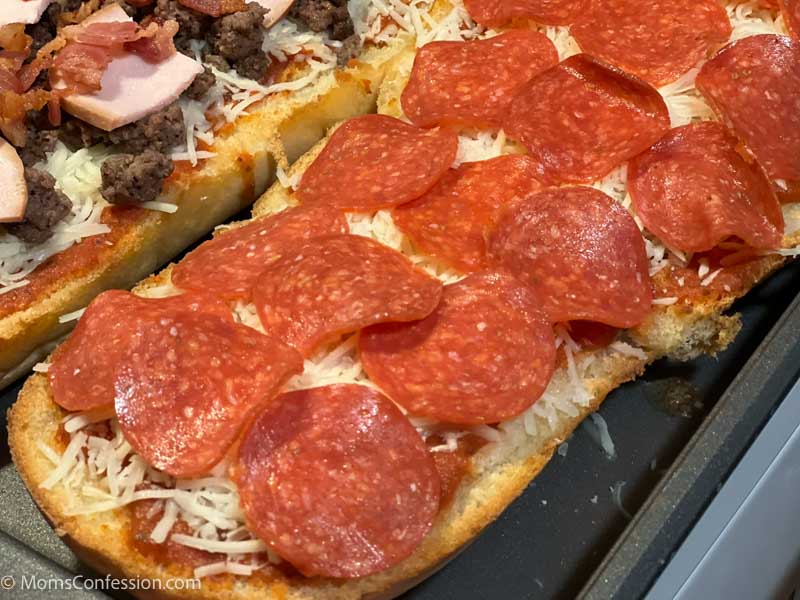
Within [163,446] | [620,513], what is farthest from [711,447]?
[163,446]

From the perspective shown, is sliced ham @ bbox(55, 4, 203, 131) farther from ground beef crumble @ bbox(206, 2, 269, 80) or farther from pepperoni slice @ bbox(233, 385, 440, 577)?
pepperoni slice @ bbox(233, 385, 440, 577)

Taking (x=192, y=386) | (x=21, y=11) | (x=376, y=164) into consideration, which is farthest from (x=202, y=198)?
(x=192, y=386)

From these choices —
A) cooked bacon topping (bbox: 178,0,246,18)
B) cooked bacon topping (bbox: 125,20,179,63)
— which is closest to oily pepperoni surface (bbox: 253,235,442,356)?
cooked bacon topping (bbox: 125,20,179,63)

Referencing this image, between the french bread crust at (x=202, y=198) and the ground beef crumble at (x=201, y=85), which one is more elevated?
the ground beef crumble at (x=201, y=85)

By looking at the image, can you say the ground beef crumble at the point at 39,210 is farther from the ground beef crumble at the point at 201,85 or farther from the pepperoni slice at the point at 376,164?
the pepperoni slice at the point at 376,164

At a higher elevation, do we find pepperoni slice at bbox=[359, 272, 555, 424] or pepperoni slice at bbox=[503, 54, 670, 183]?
pepperoni slice at bbox=[503, 54, 670, 183]

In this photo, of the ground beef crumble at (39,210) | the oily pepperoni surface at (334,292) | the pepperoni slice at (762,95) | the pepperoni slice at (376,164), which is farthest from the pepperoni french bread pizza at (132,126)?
the pepperoni slice at (762,95)
